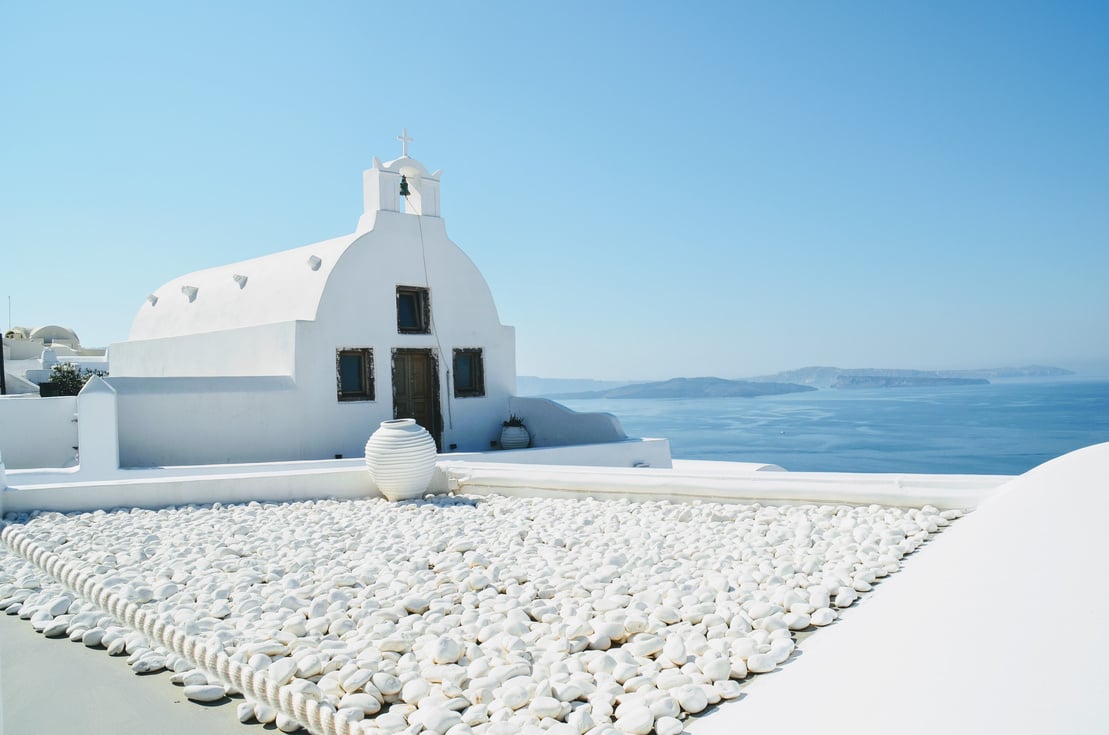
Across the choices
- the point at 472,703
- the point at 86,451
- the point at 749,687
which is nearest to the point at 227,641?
the point at 472,703

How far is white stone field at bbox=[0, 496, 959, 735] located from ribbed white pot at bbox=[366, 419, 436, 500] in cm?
87

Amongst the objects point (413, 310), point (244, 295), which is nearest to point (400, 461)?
point (413, 310)

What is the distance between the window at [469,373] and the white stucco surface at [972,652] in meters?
10.0

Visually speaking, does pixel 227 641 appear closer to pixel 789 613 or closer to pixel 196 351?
pixel 789 613

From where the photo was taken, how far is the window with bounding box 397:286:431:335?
12.6 metres

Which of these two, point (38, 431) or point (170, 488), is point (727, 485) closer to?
point (170, 488)

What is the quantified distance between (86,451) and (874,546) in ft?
29.9

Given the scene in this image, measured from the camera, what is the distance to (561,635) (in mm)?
3219

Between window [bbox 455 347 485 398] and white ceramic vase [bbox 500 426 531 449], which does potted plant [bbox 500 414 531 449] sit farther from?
window [bbox 455 347 485 398]

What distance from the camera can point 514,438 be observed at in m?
12.9

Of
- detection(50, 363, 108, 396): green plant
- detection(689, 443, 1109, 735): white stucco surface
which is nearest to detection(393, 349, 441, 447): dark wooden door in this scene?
detection(50, 363, 108, 396): green plant

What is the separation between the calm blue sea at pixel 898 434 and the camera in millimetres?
34094

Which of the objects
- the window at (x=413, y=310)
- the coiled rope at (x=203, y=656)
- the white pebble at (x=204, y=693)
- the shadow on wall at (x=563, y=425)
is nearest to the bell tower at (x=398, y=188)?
the window at (x=413, y=310)

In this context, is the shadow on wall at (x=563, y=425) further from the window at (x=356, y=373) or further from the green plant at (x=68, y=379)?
the green plant at (x=68, y=379)
